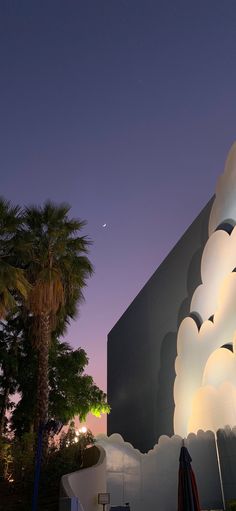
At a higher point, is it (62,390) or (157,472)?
(62,390)

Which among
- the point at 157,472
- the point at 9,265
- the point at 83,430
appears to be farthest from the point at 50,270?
the point at 157,472

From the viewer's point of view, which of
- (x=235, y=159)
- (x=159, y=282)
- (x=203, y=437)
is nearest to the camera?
(x=203, y=437)

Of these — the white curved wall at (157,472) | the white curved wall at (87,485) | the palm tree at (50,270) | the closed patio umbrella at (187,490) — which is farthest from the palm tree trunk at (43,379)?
the closed patio umbrella at (187,490)

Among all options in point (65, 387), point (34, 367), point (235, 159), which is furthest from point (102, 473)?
point (34, 367)

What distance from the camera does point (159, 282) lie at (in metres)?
20.2

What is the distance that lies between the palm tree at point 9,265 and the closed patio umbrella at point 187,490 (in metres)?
7.57

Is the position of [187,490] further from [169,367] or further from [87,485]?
[169,367]

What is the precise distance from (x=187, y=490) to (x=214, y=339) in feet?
15.6

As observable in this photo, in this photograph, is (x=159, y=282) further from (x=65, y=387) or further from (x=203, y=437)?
(x=203, y=437)

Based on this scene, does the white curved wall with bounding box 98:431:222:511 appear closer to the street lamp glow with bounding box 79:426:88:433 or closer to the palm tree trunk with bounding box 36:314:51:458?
the street lamp glow with bounding box 79:426:88:433

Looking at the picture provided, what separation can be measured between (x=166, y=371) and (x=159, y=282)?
3890 mm

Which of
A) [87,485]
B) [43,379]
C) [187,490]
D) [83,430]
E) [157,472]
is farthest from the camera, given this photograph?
[43,379]

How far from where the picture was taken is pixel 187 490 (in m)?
9.59

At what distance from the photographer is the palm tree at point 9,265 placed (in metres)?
14.9
